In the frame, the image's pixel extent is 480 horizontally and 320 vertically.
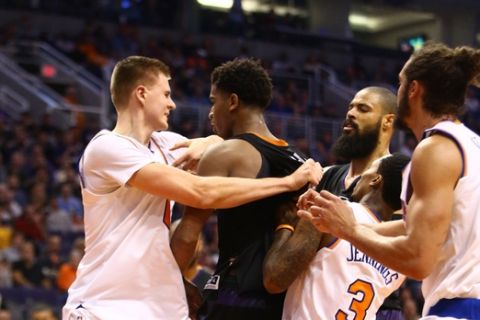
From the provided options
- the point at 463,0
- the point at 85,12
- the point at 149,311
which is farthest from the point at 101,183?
the point at 463,0

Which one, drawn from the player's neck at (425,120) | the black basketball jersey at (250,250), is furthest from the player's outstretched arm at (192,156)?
the player's neck at (425,120)

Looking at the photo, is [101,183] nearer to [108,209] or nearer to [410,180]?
[108,209]

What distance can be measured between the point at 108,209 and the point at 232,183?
2.36ft

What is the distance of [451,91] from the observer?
393 centimetres

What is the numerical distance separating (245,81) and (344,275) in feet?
3.91

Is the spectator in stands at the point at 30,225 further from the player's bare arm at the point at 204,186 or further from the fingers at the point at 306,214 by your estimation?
the fingers at the point at 306,214

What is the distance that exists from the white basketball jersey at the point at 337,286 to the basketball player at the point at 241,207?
0.15 meters

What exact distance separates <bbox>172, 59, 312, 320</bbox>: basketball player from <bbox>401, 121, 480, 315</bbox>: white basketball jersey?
118 centimetres

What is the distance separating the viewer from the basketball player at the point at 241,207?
4.73 meters

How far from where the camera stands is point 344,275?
4816mm

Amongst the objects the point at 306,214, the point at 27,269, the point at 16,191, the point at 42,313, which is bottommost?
the point at 27,269

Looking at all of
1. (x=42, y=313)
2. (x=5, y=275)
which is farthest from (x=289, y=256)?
(x=5, y=275)

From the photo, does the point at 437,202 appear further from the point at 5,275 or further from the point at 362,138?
the point at 5,275

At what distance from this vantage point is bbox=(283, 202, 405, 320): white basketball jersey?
15.7 feet
